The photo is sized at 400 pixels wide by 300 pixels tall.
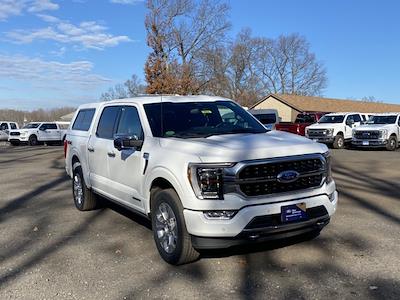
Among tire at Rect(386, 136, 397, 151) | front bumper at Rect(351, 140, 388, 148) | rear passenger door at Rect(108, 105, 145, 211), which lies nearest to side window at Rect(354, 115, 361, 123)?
front bumper at Rect(351, 140, 388, 148)

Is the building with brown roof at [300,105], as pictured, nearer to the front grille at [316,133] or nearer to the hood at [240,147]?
the front grille at [316,133]

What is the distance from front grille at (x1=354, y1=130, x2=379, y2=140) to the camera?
21984 mm

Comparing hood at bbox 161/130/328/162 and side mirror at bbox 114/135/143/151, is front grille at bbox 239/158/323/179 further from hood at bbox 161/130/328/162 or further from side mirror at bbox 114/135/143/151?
side mirror at bbox 114/135/143/151

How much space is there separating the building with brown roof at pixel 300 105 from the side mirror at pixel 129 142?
46.1 m

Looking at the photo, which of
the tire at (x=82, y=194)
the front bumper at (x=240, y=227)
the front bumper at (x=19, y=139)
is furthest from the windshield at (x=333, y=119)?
the front bumper at (x=240, y=227)

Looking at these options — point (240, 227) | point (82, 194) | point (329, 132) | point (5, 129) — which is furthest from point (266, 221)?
point (5, 129)

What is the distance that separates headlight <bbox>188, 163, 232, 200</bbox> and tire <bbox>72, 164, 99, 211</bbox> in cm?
351

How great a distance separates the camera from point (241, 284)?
4457 mm

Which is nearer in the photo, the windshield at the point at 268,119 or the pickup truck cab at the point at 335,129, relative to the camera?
the pickup truck cab at the point at 335,129

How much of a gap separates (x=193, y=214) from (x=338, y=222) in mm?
3078

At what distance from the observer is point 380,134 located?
860 inches

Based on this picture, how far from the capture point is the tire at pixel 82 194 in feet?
25.2

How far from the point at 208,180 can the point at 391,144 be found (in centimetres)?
1979

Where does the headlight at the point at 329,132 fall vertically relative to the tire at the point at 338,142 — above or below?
above
